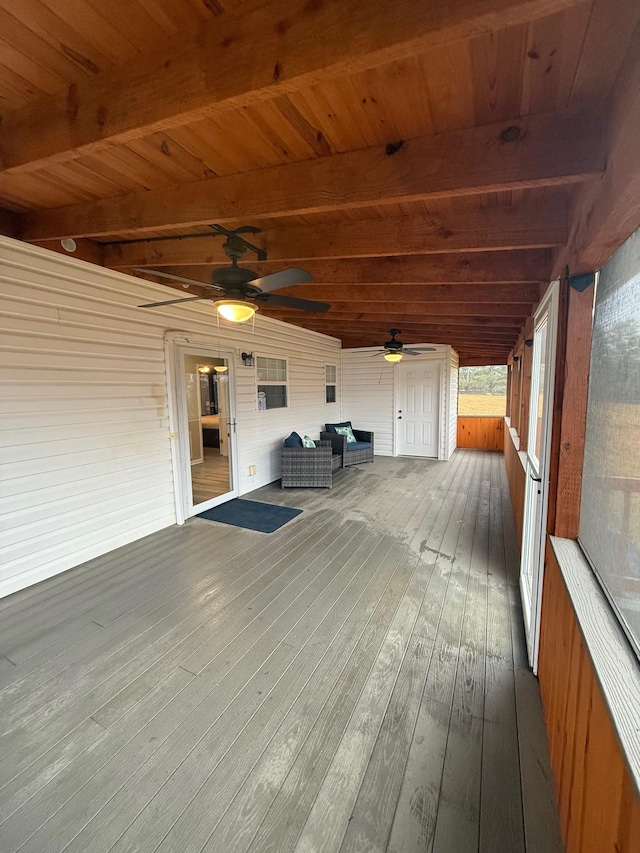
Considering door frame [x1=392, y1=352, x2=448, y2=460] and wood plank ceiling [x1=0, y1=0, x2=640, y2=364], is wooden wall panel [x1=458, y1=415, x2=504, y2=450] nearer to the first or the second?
door frame [x1=392, y1=352, x2=448, y2=460]

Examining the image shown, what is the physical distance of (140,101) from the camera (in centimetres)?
130

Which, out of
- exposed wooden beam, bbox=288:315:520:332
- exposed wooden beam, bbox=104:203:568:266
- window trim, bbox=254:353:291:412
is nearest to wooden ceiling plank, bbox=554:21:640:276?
exposed wooden beam, bbox=104:203:568:266

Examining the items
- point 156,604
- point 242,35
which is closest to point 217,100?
point 242,35

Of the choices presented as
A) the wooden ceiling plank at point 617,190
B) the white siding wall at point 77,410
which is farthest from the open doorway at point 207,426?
the wooden ceiling plank at point 617,190

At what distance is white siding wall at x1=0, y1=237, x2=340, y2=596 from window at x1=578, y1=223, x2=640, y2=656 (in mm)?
3701

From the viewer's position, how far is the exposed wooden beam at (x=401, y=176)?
134cm

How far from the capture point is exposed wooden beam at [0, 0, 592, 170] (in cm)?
89

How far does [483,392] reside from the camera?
42.6 feet

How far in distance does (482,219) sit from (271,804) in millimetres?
3030

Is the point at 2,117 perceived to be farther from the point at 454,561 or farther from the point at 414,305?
the point at 454,561

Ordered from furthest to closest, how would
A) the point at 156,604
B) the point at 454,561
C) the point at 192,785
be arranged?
the point at 454,561 < the point at 156,604 < the point at 192,785

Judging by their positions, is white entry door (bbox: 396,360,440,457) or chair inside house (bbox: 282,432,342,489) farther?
white entry door (bbox: 396,360,440,457)

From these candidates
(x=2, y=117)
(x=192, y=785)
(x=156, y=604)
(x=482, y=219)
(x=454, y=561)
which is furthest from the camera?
(x=454, y=561)

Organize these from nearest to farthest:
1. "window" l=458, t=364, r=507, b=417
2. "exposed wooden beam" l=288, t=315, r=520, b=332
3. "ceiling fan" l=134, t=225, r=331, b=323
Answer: "ceiling fan" l=134, t=225, r=331, b=323 < "exposed wooden beam" l=288, t=315, r=520, b=332 < "window" l=458, t=364, r=507, b=417
